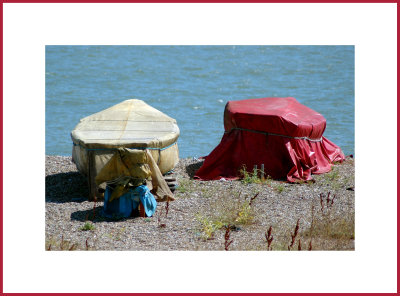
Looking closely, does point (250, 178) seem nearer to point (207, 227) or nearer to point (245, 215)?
point (245, 215)

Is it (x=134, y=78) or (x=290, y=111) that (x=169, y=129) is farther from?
(x=134, y=78)

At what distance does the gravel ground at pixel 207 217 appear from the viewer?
7.14 m

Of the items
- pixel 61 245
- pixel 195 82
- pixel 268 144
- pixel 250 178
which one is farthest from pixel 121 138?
pixel 195 82

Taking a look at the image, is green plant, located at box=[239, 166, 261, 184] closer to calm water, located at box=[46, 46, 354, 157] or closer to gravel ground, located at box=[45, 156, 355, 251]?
gravel ground, located at box=[45, 156, 355, 251]

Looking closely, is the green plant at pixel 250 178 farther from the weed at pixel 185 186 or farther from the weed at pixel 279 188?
the weed at pixel 185 186

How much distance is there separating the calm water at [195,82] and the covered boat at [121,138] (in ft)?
12.1

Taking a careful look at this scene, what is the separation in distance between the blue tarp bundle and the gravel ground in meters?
0.11

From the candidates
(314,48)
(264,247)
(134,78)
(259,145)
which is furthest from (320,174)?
(314,48)

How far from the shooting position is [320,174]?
9984 mm

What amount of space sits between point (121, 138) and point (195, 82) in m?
11.2

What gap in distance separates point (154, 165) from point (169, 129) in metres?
1.18

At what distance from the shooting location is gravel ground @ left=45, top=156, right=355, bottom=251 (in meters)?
7.14

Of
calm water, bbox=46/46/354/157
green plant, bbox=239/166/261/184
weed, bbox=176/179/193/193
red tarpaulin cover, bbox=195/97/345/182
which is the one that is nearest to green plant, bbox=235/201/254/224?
weed, bbox=176/179/193/193

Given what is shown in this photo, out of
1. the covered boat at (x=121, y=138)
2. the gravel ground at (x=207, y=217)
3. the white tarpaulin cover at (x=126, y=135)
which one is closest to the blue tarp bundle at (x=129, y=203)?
the gravel ground at (x=207, y=217)
